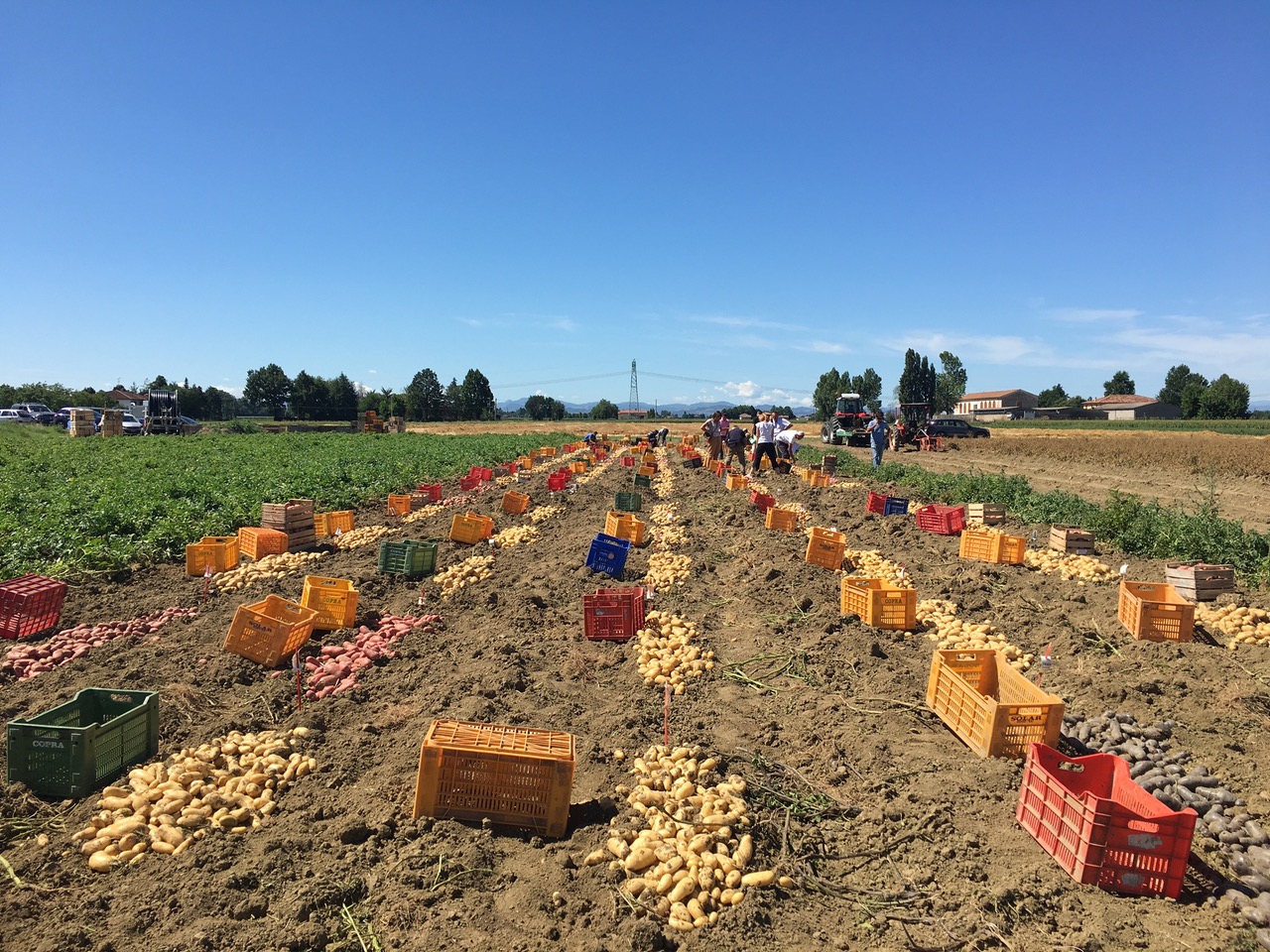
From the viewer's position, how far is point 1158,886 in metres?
3.64

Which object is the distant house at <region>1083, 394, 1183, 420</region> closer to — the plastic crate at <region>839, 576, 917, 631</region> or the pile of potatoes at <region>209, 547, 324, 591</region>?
the plastic crate at <region>839, 576, 917, 631</region>

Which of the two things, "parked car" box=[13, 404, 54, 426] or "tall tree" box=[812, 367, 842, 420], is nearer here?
"parked car" box=[13, 404, 54, 426]

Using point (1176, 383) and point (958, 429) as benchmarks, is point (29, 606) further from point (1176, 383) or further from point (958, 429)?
point (1176, 383)

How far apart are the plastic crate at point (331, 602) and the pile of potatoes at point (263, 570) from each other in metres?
2.40

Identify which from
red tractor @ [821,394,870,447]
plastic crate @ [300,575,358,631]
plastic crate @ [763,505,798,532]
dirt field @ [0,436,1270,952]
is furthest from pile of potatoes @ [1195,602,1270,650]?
red tractor @ [821,394,870,447]

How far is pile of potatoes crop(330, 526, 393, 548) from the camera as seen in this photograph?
12.0m

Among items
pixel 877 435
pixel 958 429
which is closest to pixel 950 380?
pixel 958 429

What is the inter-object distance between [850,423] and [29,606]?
38702 mm

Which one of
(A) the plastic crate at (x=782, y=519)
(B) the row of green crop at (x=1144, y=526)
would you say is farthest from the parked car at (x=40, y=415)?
(B) the row of green crop at (x=1144, y=526)

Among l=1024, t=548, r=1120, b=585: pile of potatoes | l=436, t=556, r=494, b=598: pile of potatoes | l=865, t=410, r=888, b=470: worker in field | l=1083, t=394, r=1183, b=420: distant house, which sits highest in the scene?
l=1083, t=394, r=1183, b=420: distant house

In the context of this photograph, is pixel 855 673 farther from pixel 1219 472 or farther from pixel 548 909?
pixel 1219 472

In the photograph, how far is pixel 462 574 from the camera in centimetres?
989

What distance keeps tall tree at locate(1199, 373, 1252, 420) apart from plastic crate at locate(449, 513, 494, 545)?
97351 millimetres

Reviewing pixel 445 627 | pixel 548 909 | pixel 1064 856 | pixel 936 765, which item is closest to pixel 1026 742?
pixel 936 765
